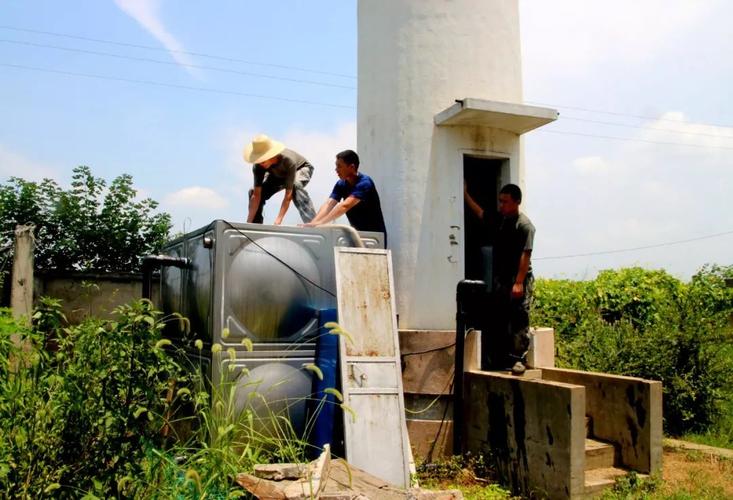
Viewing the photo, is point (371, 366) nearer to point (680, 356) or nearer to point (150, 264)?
point (150, 264)

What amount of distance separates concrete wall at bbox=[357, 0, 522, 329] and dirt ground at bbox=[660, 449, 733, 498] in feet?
8.58

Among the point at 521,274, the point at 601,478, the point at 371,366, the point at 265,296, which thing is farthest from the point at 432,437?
the point at 265,296

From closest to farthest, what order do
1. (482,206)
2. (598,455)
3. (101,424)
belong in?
(101,424)
(598,455)
(482,206)

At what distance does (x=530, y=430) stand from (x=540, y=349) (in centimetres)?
173

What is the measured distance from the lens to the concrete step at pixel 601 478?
572 centimetres

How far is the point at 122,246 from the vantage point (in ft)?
38.4

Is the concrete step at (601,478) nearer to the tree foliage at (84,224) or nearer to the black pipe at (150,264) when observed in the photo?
the black pipe at (150,264)

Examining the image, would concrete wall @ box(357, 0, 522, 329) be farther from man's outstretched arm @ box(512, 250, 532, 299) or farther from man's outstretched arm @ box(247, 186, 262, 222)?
man's outstretched arm @ box(247, 186, 262, 222)

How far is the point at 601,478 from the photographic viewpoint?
599cm

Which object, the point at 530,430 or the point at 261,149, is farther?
the point at 261,149

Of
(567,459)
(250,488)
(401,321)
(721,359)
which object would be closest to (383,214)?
(401,321)

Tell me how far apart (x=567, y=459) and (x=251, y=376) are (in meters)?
2.74

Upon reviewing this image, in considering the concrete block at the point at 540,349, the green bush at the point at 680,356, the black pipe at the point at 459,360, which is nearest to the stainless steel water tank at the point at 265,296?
the black pipe at the point at 459,360

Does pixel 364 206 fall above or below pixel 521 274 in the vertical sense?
above
